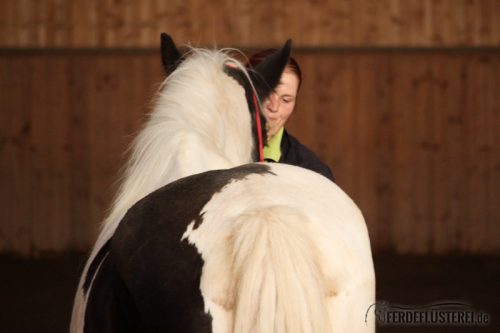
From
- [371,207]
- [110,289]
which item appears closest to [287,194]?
[110,289]

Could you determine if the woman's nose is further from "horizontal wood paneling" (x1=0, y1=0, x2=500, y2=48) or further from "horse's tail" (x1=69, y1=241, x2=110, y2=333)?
"horizontal wood paneling" (x1=0, y1=0, x2=500, y2=48)

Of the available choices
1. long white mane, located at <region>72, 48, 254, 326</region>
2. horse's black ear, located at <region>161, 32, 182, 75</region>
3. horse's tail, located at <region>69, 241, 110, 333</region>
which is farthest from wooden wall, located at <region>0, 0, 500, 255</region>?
horse's tail, located at <region>69, 241, 110, 333</region>

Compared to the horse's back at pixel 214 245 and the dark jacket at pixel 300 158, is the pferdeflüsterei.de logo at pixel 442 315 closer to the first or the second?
the dark jacket at pixel 300 158

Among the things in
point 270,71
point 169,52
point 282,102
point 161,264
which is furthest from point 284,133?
point 161,264

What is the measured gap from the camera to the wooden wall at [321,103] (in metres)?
8.90

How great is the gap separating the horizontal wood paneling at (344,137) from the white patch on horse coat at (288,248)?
6.48 meters

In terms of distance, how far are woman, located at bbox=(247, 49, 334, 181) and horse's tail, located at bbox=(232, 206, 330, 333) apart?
1.65 metres

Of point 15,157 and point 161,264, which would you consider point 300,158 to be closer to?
point 161,264

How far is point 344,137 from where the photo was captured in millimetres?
8938

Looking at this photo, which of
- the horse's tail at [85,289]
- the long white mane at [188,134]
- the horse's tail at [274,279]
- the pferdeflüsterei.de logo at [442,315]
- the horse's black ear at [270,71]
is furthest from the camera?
the pferdeflüsterei.de logo at [442,315]

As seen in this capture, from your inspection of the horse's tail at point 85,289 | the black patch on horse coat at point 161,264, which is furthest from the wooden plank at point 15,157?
the black patch on horse coat at point 161,264

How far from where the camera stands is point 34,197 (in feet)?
29.4

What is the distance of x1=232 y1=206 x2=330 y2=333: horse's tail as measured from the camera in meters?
2.08

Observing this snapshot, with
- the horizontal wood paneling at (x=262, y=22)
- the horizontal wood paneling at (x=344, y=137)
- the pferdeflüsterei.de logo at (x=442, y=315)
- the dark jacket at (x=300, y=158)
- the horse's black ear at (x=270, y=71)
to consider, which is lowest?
the pferdeflüsterei.de logo at (x=442, y=315)
